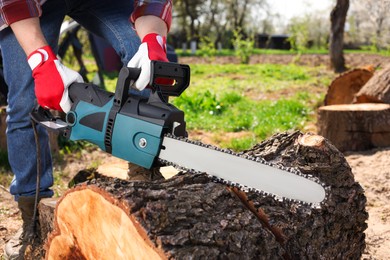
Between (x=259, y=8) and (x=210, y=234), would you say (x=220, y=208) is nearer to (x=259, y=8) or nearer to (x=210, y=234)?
(x=210, y=234)

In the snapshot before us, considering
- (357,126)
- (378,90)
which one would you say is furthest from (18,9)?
(378,90)

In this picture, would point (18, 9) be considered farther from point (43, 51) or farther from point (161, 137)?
point (161, 137)

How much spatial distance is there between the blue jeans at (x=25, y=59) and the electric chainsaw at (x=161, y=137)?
1.52ft

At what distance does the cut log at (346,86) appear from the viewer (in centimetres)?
634

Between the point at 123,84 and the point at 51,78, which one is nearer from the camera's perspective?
the point at 123,84

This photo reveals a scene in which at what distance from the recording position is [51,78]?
2.06 m

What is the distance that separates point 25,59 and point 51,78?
0.45 m

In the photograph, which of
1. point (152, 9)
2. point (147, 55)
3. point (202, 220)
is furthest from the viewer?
point (152, 9)

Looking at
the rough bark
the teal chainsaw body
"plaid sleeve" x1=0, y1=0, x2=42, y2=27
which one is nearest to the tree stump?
the rough bark

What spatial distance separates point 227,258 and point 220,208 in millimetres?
197

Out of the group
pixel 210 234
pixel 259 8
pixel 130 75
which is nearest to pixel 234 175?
pixel 210 234

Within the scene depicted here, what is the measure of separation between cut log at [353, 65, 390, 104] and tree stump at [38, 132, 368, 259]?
324 cm

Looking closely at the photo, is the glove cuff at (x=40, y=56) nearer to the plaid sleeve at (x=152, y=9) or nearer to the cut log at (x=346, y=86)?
the plaid sleeve at (x=152, y=9)

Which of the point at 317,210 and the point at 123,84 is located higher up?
the point at 123,84
